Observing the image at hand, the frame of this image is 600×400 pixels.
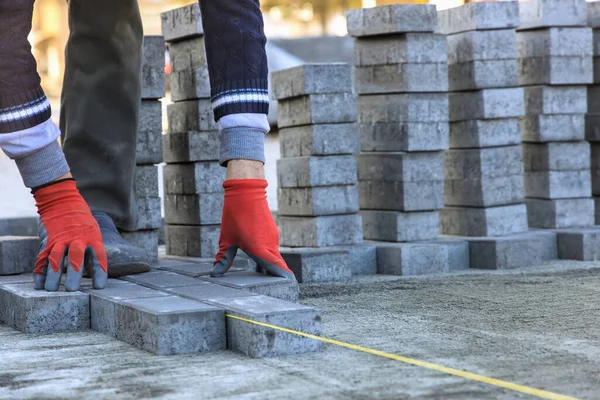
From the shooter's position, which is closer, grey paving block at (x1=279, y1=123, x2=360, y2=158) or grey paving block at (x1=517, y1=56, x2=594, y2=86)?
grey paving block at (x1=279, y1=123, x2=360, y2=158)

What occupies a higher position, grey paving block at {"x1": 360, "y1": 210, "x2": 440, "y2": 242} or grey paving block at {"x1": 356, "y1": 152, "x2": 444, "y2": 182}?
grey paving block at {"x1": 356, "y1": 152, "x2": 444, "y2": 182}

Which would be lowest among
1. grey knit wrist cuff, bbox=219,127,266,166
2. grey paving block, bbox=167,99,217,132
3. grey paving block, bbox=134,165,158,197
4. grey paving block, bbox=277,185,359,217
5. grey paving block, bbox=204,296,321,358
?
grey paving block, bbox=204,296,321,358

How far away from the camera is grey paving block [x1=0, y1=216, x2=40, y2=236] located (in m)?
5.57

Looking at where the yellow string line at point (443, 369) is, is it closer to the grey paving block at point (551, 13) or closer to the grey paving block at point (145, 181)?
the grey paving block at point (145, 181)

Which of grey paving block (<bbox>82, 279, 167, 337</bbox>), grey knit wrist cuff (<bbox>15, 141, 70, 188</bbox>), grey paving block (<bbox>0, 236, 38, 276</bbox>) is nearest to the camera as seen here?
grey paving block (<bbox>82, 279, 167, 337</bbox>)

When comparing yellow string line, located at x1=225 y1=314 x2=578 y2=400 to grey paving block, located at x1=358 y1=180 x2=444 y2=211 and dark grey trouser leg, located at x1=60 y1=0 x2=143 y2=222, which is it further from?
grey paving block, located at x1=358 y1=180 x2=444 y2=211

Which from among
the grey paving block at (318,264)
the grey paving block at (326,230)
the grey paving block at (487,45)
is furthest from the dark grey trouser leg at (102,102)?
the grey paving block at (487,45)

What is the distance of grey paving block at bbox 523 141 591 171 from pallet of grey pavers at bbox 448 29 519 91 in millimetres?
505

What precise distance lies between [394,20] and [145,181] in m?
1.50

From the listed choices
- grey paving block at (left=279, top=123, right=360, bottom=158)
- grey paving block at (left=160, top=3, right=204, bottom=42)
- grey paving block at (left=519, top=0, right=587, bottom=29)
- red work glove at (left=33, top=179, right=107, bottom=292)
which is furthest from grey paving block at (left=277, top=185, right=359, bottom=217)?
red work glove at (left=33, top=179, right=107, bottom=292)

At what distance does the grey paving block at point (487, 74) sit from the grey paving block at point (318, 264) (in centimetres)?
135

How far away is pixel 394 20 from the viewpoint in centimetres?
528

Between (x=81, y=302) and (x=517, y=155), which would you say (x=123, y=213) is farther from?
(x=517, y=155)

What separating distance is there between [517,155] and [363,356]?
310cm
